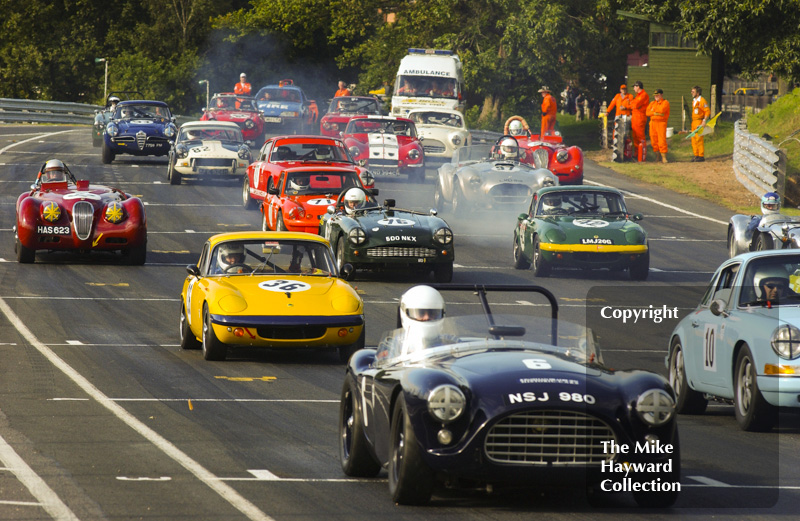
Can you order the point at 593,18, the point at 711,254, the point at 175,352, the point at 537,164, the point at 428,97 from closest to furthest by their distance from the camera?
the point at 175,352 → the point at 711,254 → the point at 537,164 → the point at 428,97 → the point at 593,18

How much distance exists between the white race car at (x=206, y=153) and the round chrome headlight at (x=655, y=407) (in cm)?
2519

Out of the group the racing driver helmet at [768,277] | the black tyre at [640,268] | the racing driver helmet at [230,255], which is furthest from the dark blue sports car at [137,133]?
the racing driver helmet at [768,277]

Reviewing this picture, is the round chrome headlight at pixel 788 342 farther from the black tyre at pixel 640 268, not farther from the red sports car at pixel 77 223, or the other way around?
the red sports car at pixel 77 223

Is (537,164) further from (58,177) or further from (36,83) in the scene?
(36,83)

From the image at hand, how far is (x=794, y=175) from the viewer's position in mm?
30953

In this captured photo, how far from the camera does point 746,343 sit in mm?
10281

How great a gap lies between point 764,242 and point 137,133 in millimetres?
20751

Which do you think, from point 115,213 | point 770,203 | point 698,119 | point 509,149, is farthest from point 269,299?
point 698,119

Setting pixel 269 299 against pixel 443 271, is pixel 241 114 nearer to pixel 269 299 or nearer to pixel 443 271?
pixel 443 271

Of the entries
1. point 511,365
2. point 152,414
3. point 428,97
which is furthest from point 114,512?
point 428,97

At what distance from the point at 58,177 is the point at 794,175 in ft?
57.0

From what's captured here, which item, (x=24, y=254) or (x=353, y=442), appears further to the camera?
(x=24, y=254)

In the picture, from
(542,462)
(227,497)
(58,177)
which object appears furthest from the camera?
(58,177)

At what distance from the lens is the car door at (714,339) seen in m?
10.6
